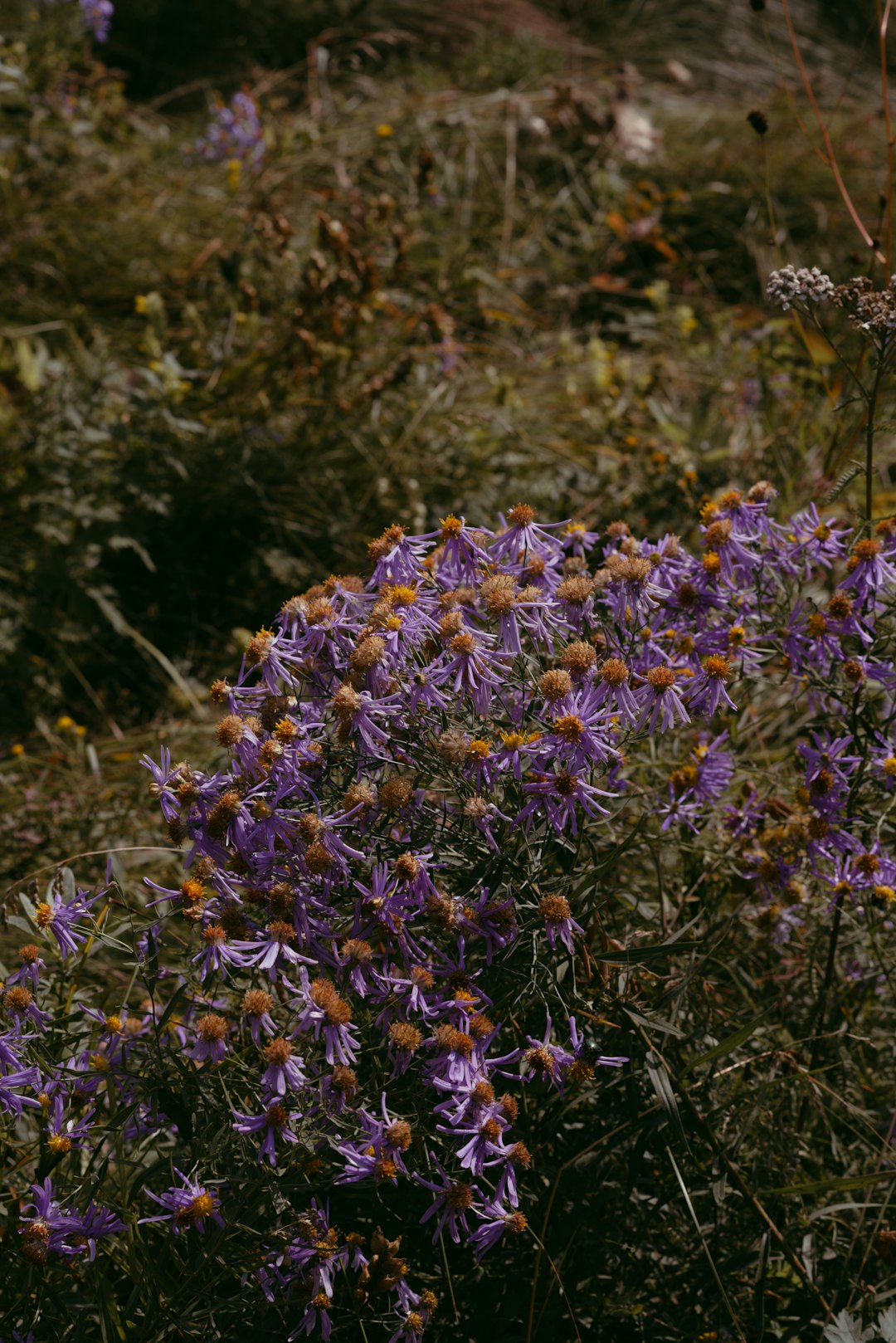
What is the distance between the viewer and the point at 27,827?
92.4 inches

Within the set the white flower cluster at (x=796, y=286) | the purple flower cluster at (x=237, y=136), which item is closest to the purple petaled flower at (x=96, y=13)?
the purple flower cluster at (x=237, y=136)

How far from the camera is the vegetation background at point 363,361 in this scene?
2.28 meters

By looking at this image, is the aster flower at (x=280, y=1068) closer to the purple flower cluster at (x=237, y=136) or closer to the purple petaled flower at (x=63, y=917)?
the purple petaled flower at (x=63, y=917)

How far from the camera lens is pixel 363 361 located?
3.24m

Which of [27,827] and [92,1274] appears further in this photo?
[27,827]

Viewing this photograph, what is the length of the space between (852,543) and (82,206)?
3178 mm

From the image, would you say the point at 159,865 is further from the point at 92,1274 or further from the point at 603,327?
the point at 603,327

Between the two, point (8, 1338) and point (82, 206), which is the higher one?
point (82, 206)

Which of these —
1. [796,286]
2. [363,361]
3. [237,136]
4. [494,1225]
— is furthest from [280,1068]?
[237,136]

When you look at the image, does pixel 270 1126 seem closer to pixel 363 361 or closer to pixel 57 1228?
pixel 57 1228

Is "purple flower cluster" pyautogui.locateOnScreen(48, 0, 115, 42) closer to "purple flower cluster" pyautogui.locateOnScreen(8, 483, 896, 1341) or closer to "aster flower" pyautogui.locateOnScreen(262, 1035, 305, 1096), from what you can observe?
"purple flower cluster" pyautogui.locateOnScreen(8, 483, 896, 1341)

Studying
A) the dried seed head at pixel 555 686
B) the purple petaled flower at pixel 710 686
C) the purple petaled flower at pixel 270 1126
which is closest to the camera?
the purple petaled flower at pixel 270 1126

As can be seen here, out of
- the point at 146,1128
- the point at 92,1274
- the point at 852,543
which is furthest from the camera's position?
the point at 852,543

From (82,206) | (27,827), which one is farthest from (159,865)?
(82,206)
